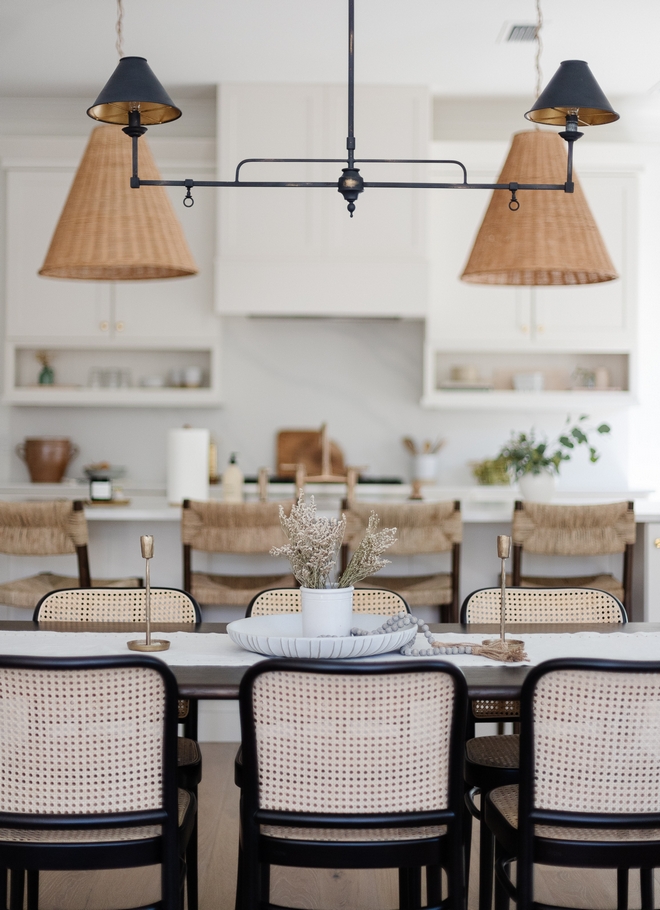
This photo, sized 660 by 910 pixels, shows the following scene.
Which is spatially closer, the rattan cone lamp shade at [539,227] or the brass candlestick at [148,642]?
the brass candlestick at [148,642]

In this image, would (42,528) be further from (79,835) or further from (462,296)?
(462,296)

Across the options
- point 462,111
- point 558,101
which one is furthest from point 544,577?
point 462,111

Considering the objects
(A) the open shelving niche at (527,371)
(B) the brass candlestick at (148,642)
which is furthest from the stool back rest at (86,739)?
(A) the open shelving niche at (527,371)

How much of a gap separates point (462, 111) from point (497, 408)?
5.77 ft

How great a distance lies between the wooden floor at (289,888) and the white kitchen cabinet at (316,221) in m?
3.05

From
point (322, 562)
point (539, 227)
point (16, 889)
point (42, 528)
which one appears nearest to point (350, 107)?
point (539, 227)

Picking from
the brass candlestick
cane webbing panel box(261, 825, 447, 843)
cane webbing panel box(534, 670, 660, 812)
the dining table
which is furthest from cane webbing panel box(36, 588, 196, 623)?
cane webbing panel box(534, 670, 660, 812)

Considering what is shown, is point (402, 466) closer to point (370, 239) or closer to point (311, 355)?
point (311, 355)

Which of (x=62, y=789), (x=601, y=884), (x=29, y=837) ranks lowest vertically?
(x=601, y=884)

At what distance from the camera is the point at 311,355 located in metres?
5.63

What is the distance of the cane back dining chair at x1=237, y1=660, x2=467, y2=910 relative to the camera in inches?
62.3

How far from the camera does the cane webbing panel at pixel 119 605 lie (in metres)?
2.52

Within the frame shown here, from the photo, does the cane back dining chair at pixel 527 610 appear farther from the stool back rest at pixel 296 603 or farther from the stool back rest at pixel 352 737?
the stool back rest at pixel 352 737

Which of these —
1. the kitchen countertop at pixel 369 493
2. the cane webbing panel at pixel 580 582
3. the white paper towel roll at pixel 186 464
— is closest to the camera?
the cane webbing panel at pixel 580 582
